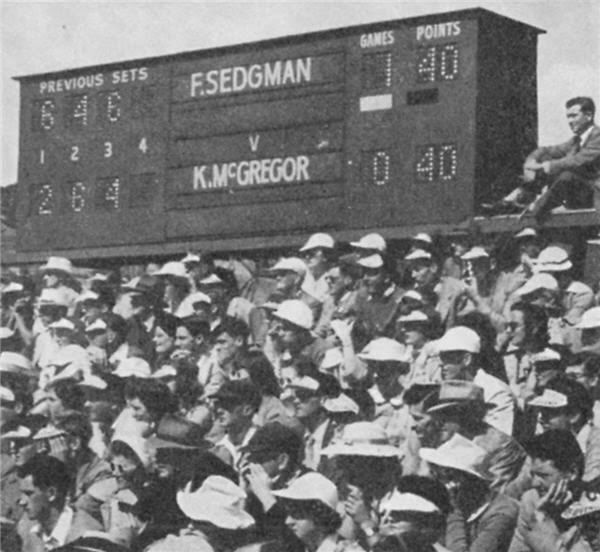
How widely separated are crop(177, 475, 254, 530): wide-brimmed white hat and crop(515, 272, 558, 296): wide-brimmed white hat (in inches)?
173

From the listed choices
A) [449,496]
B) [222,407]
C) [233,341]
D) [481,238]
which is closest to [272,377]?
[222,407]

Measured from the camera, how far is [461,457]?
22.2 feet

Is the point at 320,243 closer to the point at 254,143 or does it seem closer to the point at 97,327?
the point at 97,327

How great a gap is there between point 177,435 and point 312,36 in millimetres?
10156

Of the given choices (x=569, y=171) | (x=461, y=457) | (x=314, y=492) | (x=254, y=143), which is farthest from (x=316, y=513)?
(x=254, y=143)

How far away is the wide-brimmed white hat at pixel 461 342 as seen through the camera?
8891 mm

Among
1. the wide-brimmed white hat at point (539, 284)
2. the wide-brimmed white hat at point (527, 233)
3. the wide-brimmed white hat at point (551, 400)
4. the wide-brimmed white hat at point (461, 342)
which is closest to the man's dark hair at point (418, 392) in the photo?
the wide-brimmed white hat at point (461, 342)

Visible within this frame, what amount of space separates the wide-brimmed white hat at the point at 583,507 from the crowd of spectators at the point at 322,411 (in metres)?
0.01

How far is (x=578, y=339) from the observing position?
9.78 m

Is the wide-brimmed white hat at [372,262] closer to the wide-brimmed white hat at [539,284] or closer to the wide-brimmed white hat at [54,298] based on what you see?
the wide-brimmed white hat at [539,284]

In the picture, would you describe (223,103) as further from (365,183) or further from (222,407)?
(222,407)

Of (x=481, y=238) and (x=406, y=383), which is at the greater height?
(x=481, y=238)

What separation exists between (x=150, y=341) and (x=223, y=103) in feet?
20.0

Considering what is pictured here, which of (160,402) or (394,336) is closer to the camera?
(160,402)
